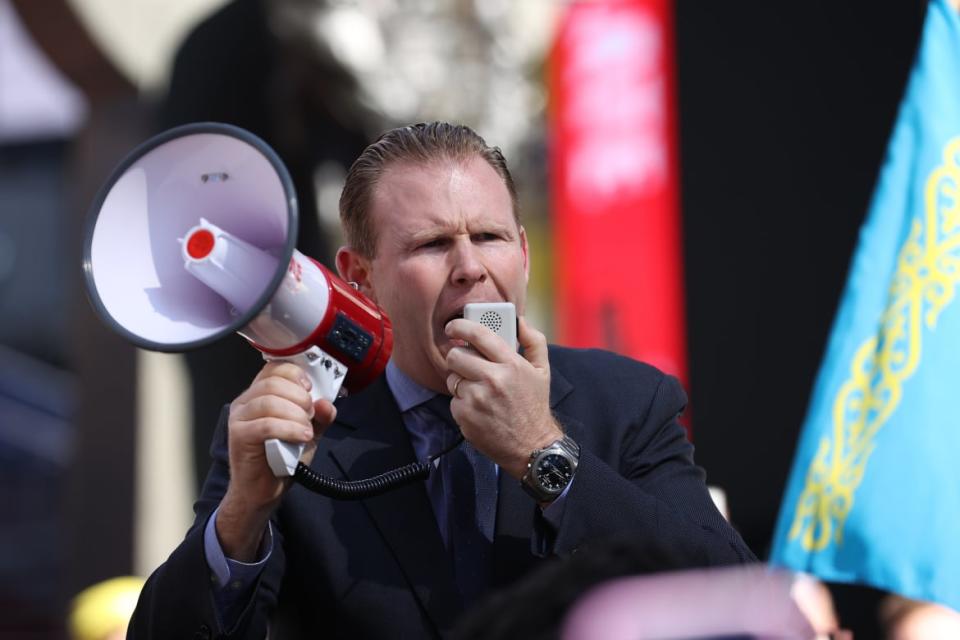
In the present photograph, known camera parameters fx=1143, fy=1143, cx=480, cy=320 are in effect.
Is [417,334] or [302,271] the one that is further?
[417,334]

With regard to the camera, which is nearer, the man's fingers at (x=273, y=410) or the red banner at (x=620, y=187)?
A: the man's fingers at (x=273, y=410)

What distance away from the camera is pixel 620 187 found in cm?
610

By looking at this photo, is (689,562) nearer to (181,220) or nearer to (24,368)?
(181,220)

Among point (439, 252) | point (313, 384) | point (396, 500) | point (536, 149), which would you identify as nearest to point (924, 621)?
point (396, 500)

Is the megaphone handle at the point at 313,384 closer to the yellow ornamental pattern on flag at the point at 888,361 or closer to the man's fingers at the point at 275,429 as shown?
the man's fingers at the point at 275,429

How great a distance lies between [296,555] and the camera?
197 cm

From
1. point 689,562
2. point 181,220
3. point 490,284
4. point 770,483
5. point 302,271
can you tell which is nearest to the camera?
point 689,562

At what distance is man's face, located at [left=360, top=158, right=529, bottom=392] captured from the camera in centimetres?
199

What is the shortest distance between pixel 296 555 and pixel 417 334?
1.44 feet

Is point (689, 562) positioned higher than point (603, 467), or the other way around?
point (603, 467)

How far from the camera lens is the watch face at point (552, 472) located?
1746 millimetres

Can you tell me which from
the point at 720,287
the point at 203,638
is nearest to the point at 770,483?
the point at 720,287

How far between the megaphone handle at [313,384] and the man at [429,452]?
2cm

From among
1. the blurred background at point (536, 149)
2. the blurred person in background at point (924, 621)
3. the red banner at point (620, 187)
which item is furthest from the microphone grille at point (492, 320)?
the red banner at point (620, 187)
